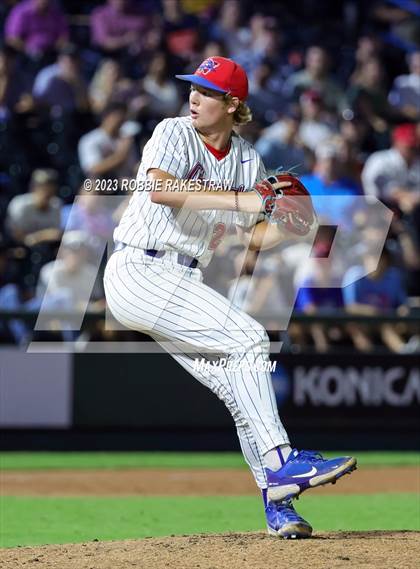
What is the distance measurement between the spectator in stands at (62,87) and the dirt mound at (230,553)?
26.0 feet

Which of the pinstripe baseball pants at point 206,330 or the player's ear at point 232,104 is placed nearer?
the pinstripe baseball pants at point 206,330

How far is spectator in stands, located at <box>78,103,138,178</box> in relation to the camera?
11602mm

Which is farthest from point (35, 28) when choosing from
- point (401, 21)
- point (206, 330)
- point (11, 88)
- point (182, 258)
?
point (206, 330)

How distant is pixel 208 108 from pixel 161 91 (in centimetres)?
761

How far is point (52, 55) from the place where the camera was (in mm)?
12758

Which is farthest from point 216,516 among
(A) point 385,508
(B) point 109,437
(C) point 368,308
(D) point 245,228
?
(C) point 368,308

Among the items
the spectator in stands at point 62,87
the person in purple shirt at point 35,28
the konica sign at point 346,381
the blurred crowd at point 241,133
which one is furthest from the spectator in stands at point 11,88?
the konica sign at point 346,381

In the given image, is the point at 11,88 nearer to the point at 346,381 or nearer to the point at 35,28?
the point at 35,28

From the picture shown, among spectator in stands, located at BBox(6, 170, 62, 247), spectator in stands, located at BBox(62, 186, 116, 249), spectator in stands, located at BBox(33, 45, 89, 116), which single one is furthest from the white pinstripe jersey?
spectator in stands, located at BBox(33, 45, 89, 116)

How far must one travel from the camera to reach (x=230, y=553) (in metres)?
4.77

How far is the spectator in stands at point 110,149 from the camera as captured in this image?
11.6m

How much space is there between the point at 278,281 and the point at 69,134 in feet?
10.4

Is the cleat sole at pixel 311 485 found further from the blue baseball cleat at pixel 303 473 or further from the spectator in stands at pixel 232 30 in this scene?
the spectator in stands at pixel 232 30

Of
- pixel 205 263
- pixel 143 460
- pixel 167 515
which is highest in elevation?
pixel 205 263
